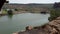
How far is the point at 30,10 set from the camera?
132 feet

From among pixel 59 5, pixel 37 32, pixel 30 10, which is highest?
pixel 37 32

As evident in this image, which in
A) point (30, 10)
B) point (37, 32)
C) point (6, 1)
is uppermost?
point (6, 1)

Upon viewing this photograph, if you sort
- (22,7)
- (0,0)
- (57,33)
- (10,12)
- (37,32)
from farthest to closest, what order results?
(22,7) < (10,12) < (37,32) < (57,33) < (0,0)

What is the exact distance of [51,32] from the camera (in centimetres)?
679

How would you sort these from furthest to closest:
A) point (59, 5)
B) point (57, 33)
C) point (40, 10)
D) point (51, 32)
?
point (40, 10) < point (59, 5) < point (51, 32) < point (57, 33)

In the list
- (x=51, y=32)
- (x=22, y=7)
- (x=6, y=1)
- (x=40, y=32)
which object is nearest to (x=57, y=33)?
(x=51, y=32)

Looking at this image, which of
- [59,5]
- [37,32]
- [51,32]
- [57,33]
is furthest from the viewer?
[59,5]

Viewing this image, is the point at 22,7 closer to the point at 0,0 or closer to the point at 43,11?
the point at 43,11

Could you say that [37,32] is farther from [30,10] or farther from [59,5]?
[30,10]

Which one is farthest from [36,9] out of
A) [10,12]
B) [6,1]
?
[6,1]

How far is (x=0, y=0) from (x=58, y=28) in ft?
19.8

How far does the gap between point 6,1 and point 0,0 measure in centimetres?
5

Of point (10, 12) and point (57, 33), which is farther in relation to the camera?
point (10, 12)

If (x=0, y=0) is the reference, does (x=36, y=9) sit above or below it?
below
